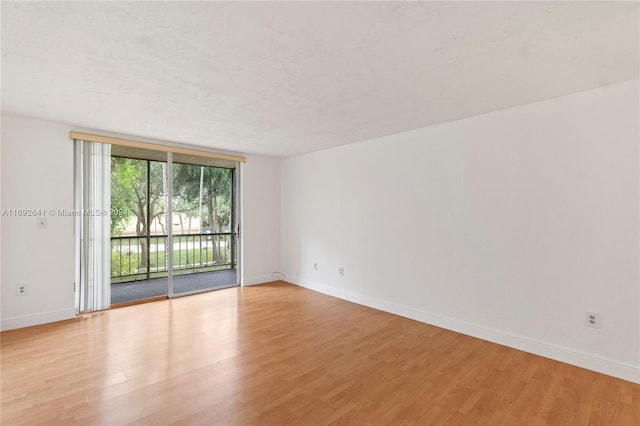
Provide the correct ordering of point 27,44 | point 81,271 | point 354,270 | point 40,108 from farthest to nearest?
1. point 354,270
2. point 81,271
3. point 40,108
4. point 27,44

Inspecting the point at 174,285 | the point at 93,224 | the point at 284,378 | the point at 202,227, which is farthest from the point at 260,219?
the point at 284,378

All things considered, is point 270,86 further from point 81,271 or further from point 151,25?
point 81,271

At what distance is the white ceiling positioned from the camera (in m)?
1.49

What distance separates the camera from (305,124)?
3371 millimetres

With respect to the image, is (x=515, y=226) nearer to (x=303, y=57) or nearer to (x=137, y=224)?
(x=303, y=57)

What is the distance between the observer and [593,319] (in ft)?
8.00

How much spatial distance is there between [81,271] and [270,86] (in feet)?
11.0

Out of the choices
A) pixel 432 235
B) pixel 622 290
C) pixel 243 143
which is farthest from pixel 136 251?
pixel 622 290

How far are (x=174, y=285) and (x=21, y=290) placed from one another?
205 centimetres

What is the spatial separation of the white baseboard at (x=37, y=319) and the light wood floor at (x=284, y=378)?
0.14 meters

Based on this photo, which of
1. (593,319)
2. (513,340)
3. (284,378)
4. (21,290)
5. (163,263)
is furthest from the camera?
(163,263)

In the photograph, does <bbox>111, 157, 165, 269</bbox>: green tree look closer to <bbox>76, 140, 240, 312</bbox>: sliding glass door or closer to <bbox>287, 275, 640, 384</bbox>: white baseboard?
<bbox>76, 140, 240, 312</bbox>: sliding glass door

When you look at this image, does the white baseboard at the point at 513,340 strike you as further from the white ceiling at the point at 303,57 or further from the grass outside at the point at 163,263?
the grass outside at the point at 163,263

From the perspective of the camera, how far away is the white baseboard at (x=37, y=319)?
124 inches
